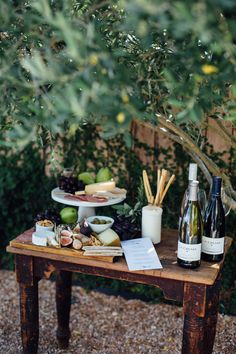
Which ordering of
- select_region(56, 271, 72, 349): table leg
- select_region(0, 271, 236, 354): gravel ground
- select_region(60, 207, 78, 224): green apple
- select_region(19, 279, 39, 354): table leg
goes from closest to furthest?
select_region(19, 279, 39, 354): table leg, select_region(60, 207, 78, 224): green apple, select_region(56, 271, 72, 349): table leg, select_region(0, 271, 236, 354): gravel ground

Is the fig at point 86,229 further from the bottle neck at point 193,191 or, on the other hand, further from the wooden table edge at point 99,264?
the bottle neck at point 193,191

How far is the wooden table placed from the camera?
205cm

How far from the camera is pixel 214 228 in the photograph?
2205 millimetres

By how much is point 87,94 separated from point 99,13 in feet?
2.80

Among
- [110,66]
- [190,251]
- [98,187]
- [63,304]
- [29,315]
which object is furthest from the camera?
[63,304]

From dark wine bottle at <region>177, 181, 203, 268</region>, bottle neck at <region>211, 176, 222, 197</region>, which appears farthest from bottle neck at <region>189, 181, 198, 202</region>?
bottle neck at <region>211, 176, 222, 197</region>

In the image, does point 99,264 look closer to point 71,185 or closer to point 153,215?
point 153,215

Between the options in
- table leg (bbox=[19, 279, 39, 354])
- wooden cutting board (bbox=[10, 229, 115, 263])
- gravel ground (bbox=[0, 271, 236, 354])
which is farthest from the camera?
gravel ground (bbox=[0, 271, 236, 354])

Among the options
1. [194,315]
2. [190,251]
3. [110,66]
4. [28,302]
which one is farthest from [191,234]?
[110,66]

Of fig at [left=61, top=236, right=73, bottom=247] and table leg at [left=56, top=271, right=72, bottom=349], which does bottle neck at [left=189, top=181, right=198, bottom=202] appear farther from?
table leg at [left=56, top=271, right=72, bottom=349]

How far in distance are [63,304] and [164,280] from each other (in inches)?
38.5

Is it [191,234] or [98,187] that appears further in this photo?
[98,187]

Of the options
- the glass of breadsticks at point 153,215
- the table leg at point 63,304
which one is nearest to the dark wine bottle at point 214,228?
the glass of breadsticks at point 153,215

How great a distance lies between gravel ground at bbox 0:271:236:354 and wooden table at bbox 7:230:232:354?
0.52m
